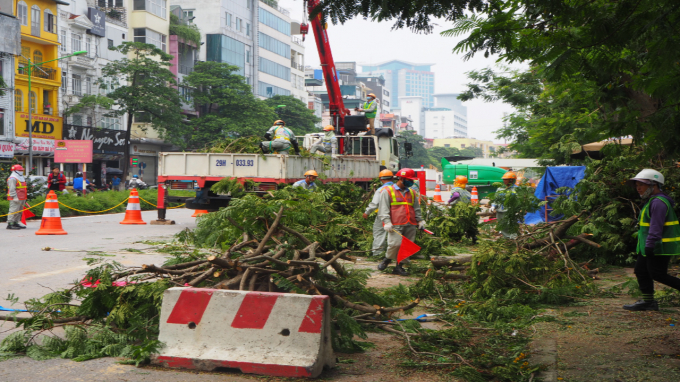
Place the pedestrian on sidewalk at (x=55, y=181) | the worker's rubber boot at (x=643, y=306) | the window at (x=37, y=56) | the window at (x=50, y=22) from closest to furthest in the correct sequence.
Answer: the worker's rubber boot at (x=643, y=306)
the pedestrian on sidewalk at (x=55, y=181)
the window at (x=37, y=56)
the window at (x=50, y=22)

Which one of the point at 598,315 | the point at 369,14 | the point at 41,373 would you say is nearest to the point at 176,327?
the point at 41,373

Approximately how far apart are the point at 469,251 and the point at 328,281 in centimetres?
668

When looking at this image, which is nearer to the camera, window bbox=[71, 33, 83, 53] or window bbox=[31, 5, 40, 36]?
window bbox=[31, 5, 40, 36]

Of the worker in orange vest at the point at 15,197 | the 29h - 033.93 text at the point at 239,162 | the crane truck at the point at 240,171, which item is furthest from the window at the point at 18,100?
the 29h - 033.93 text at the point at 239,162

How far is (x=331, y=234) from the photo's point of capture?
993 centimetres

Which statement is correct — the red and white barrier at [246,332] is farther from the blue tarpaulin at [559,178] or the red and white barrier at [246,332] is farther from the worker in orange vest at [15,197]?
the worker in orange vest at [15,197]

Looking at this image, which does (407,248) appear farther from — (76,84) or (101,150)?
(76,84)

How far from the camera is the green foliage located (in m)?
55.8

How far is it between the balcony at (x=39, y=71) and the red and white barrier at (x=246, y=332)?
40418mm

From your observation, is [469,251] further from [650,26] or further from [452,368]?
[650,26]

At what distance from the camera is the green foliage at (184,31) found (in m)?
55.8

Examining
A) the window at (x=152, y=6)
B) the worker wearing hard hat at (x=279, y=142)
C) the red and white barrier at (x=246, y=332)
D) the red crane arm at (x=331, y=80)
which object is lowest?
the red and white barrier at (x=246, y=332)

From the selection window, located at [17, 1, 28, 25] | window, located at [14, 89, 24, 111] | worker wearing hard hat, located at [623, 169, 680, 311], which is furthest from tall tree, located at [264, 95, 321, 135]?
worker wearing hard hat, located at [623, 169, 680, 311]

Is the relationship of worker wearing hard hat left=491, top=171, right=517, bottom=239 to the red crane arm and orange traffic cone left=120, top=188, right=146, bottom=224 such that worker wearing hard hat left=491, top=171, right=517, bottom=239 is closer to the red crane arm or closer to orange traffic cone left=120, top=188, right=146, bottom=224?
the red crane arm
